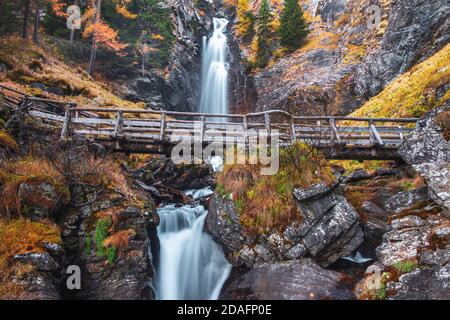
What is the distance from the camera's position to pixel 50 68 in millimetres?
26312

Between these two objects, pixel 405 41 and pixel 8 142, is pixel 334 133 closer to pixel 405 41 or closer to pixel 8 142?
pixel 8 142

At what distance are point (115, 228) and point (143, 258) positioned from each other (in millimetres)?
1292

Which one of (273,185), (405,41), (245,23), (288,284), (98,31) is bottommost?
(288,284)

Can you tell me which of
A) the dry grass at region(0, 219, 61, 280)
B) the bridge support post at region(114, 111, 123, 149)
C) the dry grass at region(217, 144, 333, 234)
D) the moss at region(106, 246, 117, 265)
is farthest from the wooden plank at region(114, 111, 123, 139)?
the moss at region(106, 246, 117, 265)

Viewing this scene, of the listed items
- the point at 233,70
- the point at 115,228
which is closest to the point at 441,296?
the point at 115,228

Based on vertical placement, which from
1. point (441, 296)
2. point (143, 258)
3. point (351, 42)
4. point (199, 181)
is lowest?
point (441, 296)

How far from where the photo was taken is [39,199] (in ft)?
33.5

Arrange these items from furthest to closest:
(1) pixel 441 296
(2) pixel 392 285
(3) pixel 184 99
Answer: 1. (3) pixel 184 99
2. (2) pixel 392 285
3. (1) pixel 441 296

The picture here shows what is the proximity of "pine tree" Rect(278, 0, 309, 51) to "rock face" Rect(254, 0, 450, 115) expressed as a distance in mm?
1482

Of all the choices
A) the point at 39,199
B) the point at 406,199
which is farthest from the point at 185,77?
the point at 406,199

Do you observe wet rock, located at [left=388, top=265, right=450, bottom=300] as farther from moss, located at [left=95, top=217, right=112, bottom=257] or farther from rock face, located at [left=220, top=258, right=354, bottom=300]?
moss, located at [left=95, top=217, right=112, bottom=257]

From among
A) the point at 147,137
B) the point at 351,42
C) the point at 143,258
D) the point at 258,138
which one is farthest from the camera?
the point at 351,42

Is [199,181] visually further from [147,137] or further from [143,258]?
[143,258]

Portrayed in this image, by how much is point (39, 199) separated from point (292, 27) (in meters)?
36.5
